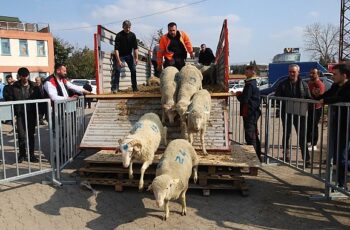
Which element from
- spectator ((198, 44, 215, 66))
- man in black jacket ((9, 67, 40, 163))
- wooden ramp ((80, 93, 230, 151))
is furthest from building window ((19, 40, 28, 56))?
wooden ramp ((80, 93, 230, 151))

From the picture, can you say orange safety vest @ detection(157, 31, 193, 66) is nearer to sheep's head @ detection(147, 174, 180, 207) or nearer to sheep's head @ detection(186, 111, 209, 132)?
sheep's head @ detection(186, 111, 209, 132)

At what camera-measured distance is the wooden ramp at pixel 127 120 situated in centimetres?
644

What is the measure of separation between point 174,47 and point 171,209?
4.67 meters

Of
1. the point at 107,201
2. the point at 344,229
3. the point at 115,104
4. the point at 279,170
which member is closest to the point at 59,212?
the point at 107,201

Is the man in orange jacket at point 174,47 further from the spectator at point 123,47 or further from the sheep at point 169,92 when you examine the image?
the sheep at point 169,92

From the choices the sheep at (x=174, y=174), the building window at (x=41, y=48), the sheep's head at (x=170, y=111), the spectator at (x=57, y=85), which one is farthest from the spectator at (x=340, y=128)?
the building window at (x=41, y=48)

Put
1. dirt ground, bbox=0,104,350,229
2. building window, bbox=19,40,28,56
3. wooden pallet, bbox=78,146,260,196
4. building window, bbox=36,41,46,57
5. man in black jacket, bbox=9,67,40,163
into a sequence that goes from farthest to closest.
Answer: building window, bbox=36,41,46,57 < building window, bbox=19,40,28,56 < man in black jacket, bbox=9,67,40,163 < wooden pallet, bbox=78,146,260,196 < dirt ground, bbox=0,104,350,229

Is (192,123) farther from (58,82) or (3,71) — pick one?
(3,71)

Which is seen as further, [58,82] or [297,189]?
[58,82]

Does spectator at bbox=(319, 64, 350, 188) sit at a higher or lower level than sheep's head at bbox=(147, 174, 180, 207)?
higher

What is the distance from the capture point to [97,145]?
657 centimetres

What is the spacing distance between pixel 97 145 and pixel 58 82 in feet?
6.26

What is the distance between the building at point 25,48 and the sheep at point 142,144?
129 ft

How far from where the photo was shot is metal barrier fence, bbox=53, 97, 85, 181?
639cm
